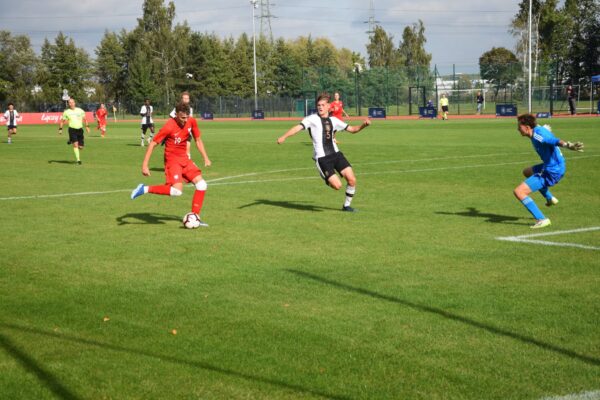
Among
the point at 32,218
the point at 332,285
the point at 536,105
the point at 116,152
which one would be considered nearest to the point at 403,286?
the point at 332,285

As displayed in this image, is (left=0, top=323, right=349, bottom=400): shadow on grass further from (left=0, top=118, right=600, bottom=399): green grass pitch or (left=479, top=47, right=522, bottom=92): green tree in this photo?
(left=479, top=47, right=522, bottom=92): green tree

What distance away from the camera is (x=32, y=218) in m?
13.0

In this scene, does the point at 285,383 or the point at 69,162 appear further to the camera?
the point at 69,162

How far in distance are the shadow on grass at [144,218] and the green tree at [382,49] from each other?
12829cm

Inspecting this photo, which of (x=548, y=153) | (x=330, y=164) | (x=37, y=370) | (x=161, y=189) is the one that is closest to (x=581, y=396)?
(x=37, y=370)

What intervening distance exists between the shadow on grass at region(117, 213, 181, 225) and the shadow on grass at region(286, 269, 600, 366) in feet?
15.3

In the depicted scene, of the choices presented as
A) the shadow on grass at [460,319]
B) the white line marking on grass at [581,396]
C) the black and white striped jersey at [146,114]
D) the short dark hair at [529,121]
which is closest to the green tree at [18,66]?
the black and white striped jersey at [146,114]

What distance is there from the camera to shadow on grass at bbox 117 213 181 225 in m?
12.5

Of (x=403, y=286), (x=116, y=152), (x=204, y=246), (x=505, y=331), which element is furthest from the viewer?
(x=116, y=152)

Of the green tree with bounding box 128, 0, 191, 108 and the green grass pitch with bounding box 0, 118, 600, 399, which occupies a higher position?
the green tree with bounding box 128, 0, 191, 108

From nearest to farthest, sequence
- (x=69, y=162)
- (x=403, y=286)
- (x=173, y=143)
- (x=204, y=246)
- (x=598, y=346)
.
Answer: (x=598, y=346)
(x=403, y=286)
(x=204, y=246)
(x=173, y=143)
(x=69, y=162)

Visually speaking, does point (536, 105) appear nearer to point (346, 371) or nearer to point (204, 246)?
point (204, 246)

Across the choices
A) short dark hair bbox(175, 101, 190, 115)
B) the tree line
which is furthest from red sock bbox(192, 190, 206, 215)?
the tree line

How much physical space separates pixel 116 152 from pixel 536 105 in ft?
143
